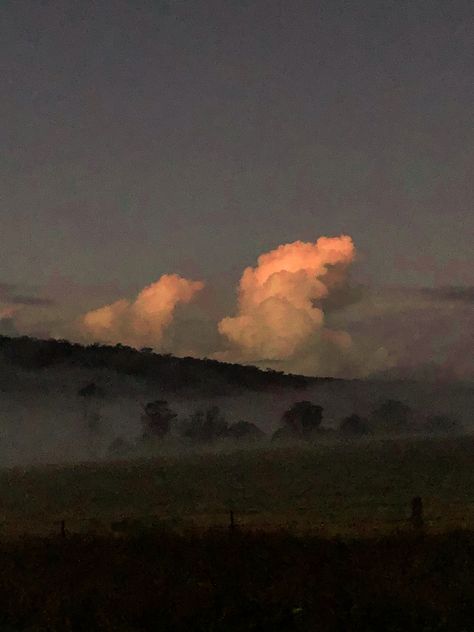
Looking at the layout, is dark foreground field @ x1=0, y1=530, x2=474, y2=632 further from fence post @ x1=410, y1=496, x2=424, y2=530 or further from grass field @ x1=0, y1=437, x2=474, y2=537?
grass field @ x1=0, y1=437, x2=474, y2=537

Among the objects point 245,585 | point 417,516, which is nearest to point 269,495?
point 417,516

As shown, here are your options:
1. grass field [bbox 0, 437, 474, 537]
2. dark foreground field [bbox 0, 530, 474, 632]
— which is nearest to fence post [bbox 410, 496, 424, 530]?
grass field [bbox 0, 437, 474, 537]

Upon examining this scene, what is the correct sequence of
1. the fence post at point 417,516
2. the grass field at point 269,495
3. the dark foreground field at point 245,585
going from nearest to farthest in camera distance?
the dark foreground field at point 245,585, the fence post at point 417,516, the grass field at point 269,495

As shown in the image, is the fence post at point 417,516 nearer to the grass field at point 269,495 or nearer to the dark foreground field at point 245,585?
the grass field at point 269,495

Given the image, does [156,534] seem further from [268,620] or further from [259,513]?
[259,513]

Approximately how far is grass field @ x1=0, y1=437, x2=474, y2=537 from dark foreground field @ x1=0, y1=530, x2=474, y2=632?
7.41m

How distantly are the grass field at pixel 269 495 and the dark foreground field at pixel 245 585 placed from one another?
7411 mm

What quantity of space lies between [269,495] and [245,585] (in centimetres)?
5278

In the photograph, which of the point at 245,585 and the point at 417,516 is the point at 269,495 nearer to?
the point at 417,516

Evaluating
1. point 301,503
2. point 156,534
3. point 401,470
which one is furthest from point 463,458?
point 156,534

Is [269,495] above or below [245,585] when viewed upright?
below

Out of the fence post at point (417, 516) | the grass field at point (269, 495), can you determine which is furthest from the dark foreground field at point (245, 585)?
the grass field at point (269, 495)

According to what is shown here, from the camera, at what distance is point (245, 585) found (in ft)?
57.8

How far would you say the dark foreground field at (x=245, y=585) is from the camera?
1563 centimetres
